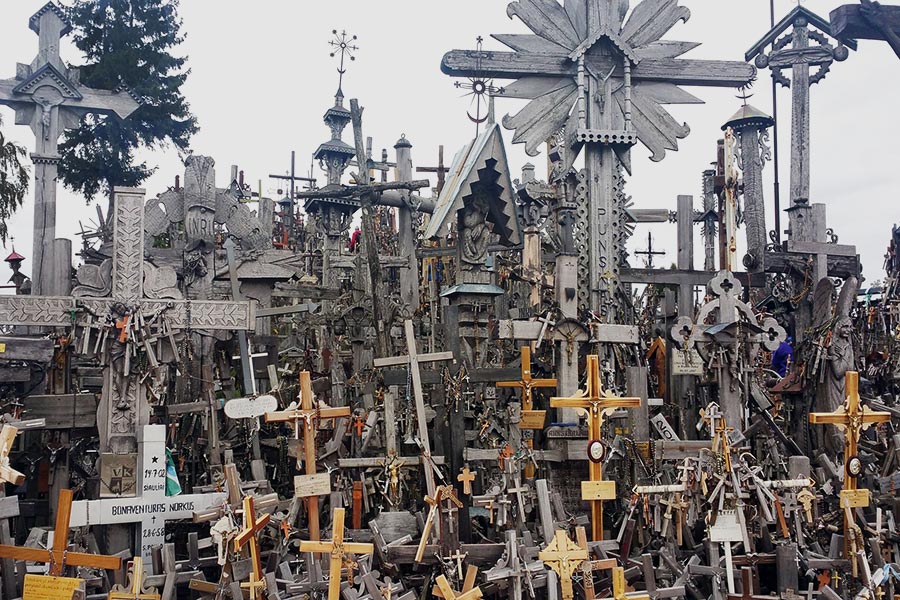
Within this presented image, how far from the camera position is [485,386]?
443 inches

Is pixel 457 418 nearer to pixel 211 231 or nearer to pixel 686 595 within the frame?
pixel 686 595

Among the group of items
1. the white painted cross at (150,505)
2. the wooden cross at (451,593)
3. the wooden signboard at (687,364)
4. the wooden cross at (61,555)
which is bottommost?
the wooden cross at (451,593)

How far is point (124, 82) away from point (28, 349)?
9.59m

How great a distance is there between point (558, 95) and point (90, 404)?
288 inches

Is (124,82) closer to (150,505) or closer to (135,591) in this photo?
(150,505)

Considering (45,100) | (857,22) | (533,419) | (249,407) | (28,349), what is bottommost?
(533,419)

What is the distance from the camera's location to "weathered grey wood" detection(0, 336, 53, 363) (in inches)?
422

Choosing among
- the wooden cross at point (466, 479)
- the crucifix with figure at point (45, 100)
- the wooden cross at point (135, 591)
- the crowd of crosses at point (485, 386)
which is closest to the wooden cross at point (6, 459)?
the crowd of crosses at point (485, 386)

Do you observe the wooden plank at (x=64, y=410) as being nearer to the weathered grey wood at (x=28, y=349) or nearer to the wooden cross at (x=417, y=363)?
the weathered grey wood at (x=28, y=349)

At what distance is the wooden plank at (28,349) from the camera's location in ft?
35.2

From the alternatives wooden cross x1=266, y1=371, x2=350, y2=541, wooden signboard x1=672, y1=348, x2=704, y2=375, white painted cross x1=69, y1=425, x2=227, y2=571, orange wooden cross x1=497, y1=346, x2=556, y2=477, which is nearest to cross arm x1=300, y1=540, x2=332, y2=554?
wooden cross x1=266, y1=371, x2=350, y2=541

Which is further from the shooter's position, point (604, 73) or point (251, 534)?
point (604, 73)

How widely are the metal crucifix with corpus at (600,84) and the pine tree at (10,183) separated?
35.7 ft

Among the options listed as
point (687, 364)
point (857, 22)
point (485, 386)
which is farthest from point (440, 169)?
point (857, 22)
